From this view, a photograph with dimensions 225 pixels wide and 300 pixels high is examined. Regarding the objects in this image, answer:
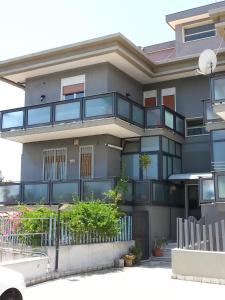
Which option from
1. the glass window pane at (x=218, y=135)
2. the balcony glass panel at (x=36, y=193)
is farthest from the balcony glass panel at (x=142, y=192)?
the balcony glass panel at (x=36, y=193)

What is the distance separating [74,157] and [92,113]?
10.6ft

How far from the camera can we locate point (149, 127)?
830 inches

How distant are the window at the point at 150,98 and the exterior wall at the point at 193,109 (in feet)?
0.86

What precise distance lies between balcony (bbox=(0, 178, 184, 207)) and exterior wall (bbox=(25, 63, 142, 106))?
4.90 meters

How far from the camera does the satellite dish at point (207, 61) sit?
17.9 m

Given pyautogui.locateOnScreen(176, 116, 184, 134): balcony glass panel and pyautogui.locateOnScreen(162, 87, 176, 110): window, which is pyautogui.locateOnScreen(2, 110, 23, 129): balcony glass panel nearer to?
pyautogui.locateOnScreen(162, 87, 176, 110): window

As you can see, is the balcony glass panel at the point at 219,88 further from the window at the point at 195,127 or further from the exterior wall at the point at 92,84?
the exterior wall at the point at 92,84

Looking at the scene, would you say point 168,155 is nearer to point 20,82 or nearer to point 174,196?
point 174,196

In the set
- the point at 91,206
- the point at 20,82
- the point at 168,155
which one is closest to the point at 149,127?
the point at 168,155

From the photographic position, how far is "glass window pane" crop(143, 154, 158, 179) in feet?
67.4

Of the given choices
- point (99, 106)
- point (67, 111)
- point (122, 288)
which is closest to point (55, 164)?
point (67, 111)

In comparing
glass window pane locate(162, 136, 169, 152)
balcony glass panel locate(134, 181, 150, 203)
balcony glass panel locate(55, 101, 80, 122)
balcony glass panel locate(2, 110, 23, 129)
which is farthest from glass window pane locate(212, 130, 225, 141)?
balcony glass panel locate(2, 110, 23, 129)

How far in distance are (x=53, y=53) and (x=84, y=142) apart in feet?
15.6

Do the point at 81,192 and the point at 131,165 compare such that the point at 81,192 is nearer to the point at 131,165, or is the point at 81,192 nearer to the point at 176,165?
the point at 131,165
